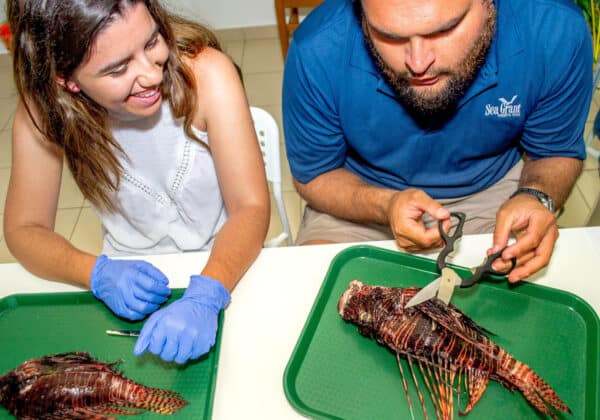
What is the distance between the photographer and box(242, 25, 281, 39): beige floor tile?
4.27 meters

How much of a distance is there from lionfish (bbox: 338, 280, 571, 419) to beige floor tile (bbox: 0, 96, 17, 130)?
343 centimetres

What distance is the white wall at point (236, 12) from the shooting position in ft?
13.6

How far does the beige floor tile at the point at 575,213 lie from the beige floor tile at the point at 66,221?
2561 millimetres

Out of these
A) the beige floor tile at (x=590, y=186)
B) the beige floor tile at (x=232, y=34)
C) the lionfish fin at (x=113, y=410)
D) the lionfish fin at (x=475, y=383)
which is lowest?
the beige floor tile at (x=590, y=186)

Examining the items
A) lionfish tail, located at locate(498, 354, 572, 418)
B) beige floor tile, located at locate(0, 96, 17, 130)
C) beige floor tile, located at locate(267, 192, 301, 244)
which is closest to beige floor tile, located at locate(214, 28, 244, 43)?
beige floor tile, located at locate(0, 96, 17, 130)

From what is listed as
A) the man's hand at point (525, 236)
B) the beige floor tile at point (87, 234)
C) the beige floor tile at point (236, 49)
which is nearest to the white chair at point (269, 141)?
the man's hand at point (525, 236)

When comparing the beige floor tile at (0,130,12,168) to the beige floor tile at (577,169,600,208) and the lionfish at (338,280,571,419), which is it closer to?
the lionfish at (338,280,571,419)

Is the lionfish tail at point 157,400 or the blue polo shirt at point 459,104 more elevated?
the blue polo shirt at point 459,104

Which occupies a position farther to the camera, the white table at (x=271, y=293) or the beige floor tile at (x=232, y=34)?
the beige floor tile at (x=232, y=34)

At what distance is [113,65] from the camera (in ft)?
4.16

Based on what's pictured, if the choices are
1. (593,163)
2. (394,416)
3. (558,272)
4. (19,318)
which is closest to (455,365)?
(394,416)

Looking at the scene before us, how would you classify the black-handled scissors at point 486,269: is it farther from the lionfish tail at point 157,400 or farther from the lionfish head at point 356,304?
the lionfish tail at point 157,400

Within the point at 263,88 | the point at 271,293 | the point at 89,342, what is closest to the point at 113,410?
the point at 89,342

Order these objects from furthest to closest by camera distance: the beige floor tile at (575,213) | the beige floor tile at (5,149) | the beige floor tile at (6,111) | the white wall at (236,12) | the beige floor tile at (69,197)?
the white wall at (236,12)
the beige floor tile at (6,111)
the beige floor tile at (5,149)
the beige floor tile at (69,197)
the beige floor tile at (575,213)
